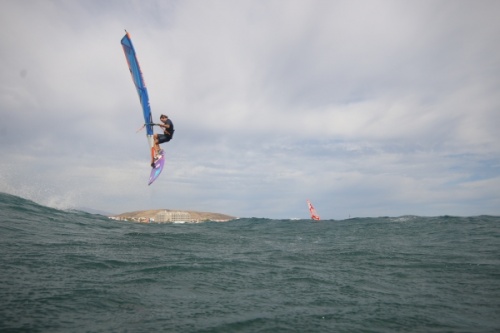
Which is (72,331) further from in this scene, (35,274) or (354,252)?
(354,252)

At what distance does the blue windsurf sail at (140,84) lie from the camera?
13470 millimetres

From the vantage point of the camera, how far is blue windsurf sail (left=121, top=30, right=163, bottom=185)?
13470 mm

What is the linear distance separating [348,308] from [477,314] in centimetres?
223

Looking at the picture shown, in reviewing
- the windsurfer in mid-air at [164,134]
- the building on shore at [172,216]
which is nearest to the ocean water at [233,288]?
the windsurfer in mid-air at [164,134]

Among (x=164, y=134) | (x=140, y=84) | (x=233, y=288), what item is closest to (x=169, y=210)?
(x=164, y=134)

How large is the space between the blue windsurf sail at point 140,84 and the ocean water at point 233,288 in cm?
540

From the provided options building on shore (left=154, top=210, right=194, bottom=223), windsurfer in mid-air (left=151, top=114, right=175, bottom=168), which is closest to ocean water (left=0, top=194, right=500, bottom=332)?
windsurfer in mid-air (left=151, top=114, right=175, bottom=168)

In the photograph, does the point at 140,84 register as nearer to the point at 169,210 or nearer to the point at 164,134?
the point at 164,134

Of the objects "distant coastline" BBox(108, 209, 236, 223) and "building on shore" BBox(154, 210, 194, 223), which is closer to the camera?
"distant coastline" BBox(108, 209, 236, 223)

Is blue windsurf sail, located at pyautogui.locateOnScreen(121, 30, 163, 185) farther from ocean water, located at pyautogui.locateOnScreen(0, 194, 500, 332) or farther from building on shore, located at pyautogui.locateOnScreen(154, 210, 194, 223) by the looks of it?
building on shore, located at pyautogui.locateOnScreen(154, 210, 194, 223)

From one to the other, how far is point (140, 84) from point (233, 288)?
35.6 ft

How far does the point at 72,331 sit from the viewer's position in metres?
4.31

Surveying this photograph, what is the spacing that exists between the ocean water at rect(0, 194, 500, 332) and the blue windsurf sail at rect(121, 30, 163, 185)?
17.7ft

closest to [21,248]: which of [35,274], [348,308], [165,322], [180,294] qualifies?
[35,274]
